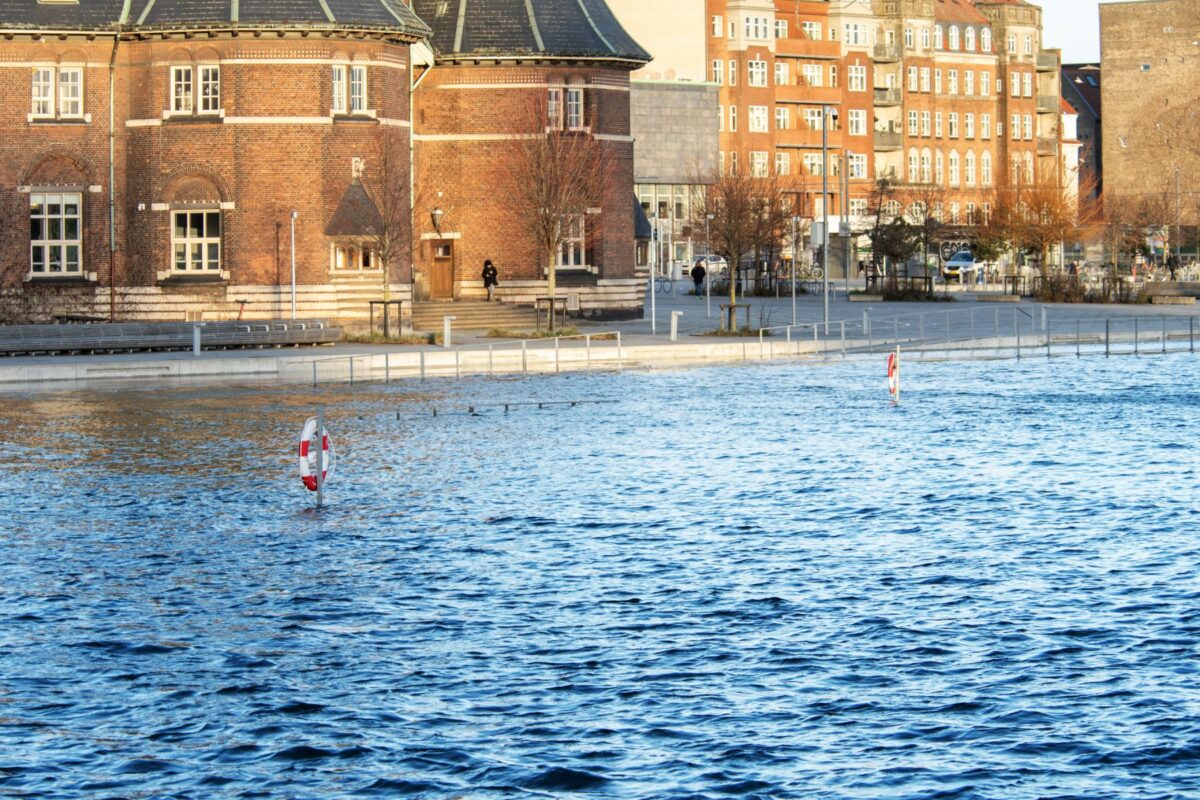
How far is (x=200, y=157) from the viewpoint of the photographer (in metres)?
67.9

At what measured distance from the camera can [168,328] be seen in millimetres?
60656

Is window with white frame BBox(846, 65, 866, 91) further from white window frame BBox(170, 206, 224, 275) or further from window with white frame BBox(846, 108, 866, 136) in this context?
white window frame BBox(170, 206, 224, 275)

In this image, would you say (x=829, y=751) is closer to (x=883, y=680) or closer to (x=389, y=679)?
(x=883, y=680)

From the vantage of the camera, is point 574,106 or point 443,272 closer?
point 574,106

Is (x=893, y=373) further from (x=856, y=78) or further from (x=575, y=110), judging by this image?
(x=856, y=78)

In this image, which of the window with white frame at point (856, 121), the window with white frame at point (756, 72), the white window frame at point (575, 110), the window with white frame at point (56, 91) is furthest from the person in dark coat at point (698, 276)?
the window with white frame at point (856, 121)

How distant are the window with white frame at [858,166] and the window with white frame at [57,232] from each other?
9375 centimetres

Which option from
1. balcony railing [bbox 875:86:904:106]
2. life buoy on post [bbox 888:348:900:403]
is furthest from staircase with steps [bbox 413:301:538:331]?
balcony railing [bbox 875:86:904:106]

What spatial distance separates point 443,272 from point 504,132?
5.71 meters

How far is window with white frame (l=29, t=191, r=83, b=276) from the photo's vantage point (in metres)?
68.6

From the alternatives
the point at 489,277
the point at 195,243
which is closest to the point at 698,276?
the point at 489,277

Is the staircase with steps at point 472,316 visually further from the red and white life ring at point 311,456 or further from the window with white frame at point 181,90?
the red and white life ring at point 311,456

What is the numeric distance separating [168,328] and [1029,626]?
143 feet

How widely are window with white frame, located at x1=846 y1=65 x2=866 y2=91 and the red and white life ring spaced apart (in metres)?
127
